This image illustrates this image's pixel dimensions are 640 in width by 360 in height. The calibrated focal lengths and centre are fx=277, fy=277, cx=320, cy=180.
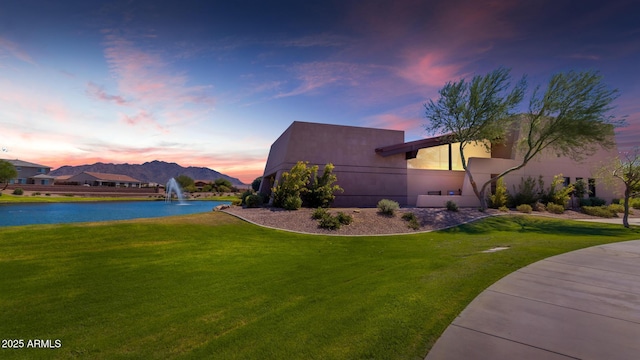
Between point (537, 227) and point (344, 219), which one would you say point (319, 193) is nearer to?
point (344, 219)

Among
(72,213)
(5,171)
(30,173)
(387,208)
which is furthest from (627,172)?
(30,173)

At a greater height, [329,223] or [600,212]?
[600,212]

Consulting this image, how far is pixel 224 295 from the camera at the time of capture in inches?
221

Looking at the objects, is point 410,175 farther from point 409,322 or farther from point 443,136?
point 409,322

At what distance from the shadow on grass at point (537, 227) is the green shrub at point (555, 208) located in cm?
534

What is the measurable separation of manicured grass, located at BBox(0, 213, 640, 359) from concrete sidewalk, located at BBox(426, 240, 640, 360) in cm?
31

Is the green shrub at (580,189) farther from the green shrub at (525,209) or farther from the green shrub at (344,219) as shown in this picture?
the green shrub at (344,219)

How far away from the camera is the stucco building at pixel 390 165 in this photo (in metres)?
25.9

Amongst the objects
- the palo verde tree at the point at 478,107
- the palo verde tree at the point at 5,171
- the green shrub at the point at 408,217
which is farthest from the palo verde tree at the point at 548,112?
the palo verde tree at the point at 5,171

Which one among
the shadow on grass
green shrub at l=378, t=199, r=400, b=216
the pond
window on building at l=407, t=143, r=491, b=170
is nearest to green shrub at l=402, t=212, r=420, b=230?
green shrub at l=378, t=199, r=400, b=216

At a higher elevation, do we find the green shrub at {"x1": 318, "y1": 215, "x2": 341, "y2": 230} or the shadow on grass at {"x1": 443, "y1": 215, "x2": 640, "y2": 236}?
the green shrub at {"x1": 318, "y1": 215, "x2": 341, "y2": 230}

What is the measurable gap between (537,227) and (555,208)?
9.94 meters

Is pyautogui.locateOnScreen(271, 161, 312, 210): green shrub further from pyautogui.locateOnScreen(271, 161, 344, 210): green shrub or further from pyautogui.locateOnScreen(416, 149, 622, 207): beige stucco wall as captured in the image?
pyautogui.locateOnScreen(416, 149, 622, 207): beige stucco wall

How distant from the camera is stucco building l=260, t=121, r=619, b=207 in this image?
1019 inches
